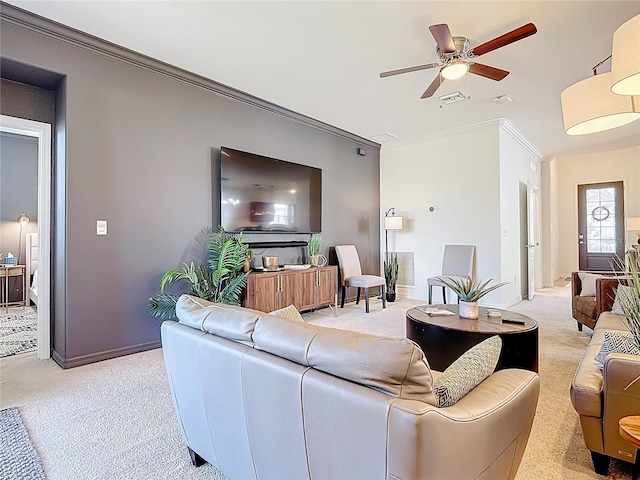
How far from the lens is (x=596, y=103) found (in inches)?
68.6

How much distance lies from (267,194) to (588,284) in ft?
12.0

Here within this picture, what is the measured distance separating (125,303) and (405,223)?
177 inches

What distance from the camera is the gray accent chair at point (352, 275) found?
500cm

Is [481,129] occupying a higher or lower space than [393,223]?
higher

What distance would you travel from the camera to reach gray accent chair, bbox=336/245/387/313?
5.00 meters

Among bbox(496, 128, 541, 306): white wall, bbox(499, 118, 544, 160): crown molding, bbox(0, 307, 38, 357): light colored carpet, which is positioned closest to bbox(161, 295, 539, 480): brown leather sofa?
bbox(0, 307, 38, 357): light colored carpet

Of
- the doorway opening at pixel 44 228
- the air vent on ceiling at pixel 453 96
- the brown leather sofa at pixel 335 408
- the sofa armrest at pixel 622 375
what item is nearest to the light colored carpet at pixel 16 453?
the brown leather sofa at pixel 335 408

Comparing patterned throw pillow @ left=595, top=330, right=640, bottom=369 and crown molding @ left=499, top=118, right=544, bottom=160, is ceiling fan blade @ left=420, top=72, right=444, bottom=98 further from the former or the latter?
patterned throw pillow @ left=595, top=330, right=640, bottom=369

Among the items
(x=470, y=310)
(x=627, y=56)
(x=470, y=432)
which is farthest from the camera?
(x=470, y=310)

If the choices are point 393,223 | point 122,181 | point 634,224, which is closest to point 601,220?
point 634,224

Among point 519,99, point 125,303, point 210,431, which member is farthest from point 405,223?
point 210,431

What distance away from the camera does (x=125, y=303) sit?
3.20 meters

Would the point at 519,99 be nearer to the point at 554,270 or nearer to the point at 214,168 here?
the point at 214,168

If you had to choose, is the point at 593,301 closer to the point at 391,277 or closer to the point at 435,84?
the point at 435,84
